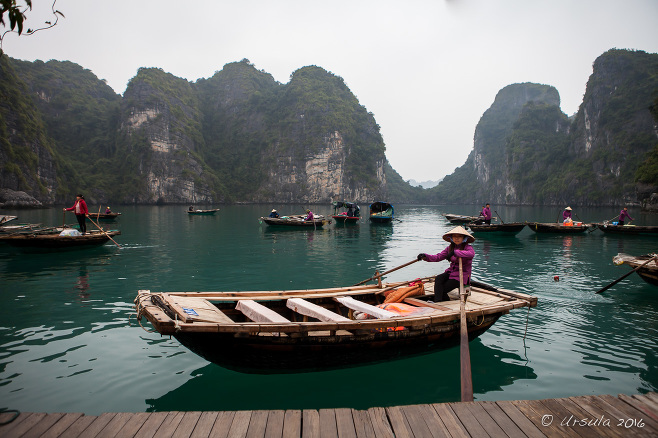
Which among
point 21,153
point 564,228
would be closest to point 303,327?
point 564,228

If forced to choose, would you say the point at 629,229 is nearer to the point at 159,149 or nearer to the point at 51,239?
the point at 51,239

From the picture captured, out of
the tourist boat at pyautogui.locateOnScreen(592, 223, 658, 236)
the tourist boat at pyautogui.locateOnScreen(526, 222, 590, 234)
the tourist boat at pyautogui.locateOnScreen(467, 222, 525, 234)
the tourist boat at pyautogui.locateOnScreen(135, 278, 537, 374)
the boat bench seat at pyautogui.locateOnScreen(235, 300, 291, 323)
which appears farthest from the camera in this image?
the tourist boat at pyautogui.locateOnScreen(526, 222, 590, 234)

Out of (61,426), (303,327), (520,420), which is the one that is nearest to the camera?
(61,426)

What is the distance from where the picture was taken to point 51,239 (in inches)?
553

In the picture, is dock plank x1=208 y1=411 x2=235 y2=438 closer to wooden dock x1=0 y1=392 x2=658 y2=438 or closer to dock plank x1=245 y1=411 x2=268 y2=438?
wooden dock x1=0 y1=392 x2=658 y2=438

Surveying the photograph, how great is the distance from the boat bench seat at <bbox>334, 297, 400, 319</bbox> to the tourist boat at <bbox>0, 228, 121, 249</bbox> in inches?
518

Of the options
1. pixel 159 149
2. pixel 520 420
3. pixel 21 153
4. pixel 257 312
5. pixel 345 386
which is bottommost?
pixel 345 386

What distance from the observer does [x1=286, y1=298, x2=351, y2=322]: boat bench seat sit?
495 cm

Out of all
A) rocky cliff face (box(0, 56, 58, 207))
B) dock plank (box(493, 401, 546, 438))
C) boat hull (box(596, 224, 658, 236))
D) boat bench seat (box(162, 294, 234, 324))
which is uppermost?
rocky cliff face (box(0, 56, 58, 207))

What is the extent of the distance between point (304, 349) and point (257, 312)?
3.04 ft

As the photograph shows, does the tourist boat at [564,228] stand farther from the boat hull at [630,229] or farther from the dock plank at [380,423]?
the dock plank at [380,423]

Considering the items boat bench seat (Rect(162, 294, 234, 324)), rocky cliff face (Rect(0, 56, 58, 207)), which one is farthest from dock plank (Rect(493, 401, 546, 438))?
rocky cliff face (Rect(0, 56, 58, 207))

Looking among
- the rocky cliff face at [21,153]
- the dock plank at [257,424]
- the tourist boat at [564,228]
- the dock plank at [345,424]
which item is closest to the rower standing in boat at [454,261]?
the dock plank at [345,424]

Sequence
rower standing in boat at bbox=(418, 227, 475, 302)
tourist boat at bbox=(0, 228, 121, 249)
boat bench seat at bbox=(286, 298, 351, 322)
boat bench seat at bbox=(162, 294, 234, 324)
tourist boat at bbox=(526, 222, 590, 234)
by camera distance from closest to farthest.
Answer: boat bench seat at bbox=(162, 294, 234, 324) → boat bench seat at bbox=(286, 298, 351, 322) → rower standing in boat at bbox=(418, 227, 475, 302) → tourist boat at bbox=(0, 228, 121, 249) → tourist boat at bbox=(526, 222, 590, 234)
